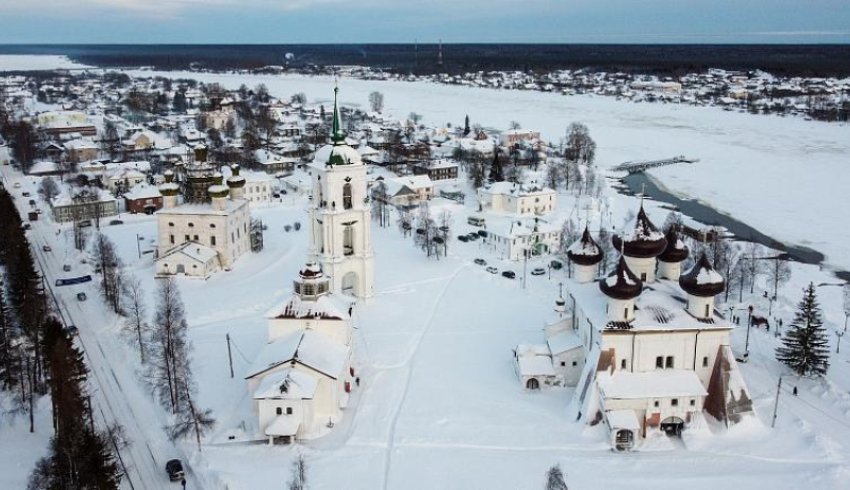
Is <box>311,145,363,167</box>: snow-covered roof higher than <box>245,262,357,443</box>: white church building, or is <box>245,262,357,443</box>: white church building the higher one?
<box>311,145,363,167</box>: snow-covered roof

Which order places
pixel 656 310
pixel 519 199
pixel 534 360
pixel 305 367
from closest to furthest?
pixel 305 367
pixel 656 310
pixel 534 360
pixel 519 199

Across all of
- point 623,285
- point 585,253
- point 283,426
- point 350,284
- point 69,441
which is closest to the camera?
point 69,441

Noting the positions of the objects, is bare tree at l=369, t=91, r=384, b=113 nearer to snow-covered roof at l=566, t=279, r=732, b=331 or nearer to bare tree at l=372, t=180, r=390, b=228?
bare tree at l=372, t=180, r=390, b=228

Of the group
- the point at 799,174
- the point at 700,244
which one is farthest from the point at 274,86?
the point at 700,244

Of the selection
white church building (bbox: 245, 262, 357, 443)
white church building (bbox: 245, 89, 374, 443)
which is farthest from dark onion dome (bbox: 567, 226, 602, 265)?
white church building (bbox: 245, 262, 357, 443)

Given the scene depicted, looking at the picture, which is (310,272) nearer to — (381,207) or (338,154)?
(338,154)

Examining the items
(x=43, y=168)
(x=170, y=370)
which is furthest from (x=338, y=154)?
(x=43, y=168)

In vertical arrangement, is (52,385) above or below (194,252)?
above
